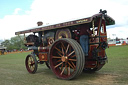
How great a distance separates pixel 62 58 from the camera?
17.7 feet

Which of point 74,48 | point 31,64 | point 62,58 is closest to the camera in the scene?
point 74,48

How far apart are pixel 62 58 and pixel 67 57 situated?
8.9 inches

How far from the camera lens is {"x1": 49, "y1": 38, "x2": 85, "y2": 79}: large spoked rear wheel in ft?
15.8

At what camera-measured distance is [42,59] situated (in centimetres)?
664

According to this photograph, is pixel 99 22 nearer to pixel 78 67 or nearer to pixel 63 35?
pixel 63 35

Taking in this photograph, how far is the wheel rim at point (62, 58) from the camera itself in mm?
5254

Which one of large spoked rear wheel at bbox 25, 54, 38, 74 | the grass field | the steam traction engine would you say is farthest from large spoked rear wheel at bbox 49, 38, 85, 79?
large spoked rear wheel at bbox 25, 54, 38, 74

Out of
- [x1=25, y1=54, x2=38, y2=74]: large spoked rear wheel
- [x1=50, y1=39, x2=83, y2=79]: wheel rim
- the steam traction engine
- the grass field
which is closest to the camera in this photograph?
the grass field

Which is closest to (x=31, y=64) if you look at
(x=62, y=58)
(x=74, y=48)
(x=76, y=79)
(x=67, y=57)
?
(x=62, y=58)

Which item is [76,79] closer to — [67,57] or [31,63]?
[67,57]

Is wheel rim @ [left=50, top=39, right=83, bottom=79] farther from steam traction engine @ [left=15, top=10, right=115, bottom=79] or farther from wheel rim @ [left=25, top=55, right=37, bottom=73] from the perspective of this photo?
wheel rim @ [left=25, top=55, right=37, bottom=73]

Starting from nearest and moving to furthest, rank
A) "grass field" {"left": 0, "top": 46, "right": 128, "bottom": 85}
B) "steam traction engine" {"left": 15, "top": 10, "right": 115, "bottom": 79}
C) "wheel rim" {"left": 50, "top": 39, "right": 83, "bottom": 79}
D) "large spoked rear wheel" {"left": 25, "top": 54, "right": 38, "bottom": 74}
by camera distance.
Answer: "grass field" {"left": 0, "top": 46, "right": 128, "bottom": 85} → "steam traction engine" {"left": 15, "top": 10, "right": 115, "bottom": 79} → "wheel rim" {"left": 50, "top": 39, "right": 83, "bottom": 79} → "large spoked rear wheel" {"left": 25, "top": 54, "right": 38, "bottom": 74}

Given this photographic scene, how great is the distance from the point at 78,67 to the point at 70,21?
1.72 metres

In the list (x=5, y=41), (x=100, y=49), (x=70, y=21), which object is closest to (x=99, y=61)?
(x=100, y=49)
